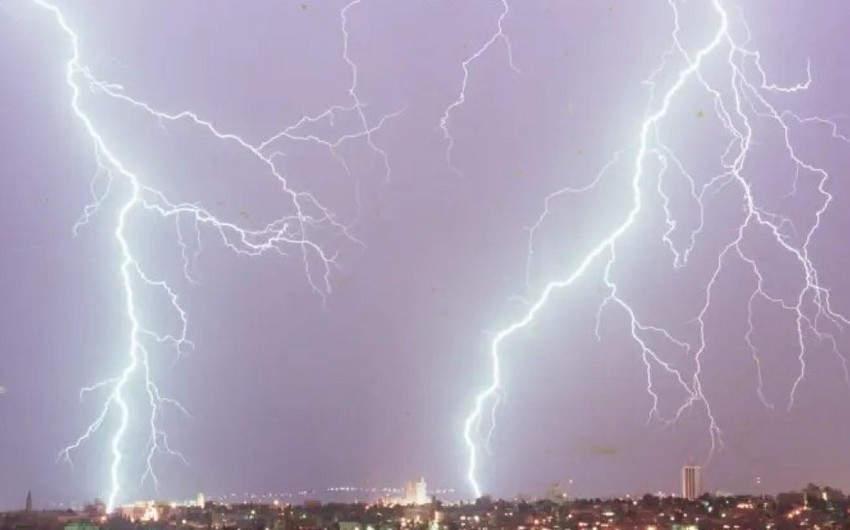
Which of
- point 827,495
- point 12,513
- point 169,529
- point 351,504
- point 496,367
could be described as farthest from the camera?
point 351,504

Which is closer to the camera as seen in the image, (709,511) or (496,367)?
(496,367)

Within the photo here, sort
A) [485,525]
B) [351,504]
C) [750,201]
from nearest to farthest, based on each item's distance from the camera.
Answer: [750,201]
[485,525]
[351,504]

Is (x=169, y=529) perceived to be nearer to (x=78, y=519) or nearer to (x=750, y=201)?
(x=78, y=519)

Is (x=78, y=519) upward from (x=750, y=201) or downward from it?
downward

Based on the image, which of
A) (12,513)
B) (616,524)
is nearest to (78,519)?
(12,513)

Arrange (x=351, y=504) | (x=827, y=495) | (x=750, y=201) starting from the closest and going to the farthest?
(x=750, y=201) < (x=827, y=495) < (x=351, y=504)

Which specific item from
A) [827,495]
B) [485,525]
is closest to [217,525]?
[485,525]

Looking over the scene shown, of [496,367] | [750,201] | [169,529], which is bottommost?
[169,529]

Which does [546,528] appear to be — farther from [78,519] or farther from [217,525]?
[78,519]

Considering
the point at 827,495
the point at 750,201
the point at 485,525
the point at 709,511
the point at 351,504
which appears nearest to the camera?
the point at 750,201
